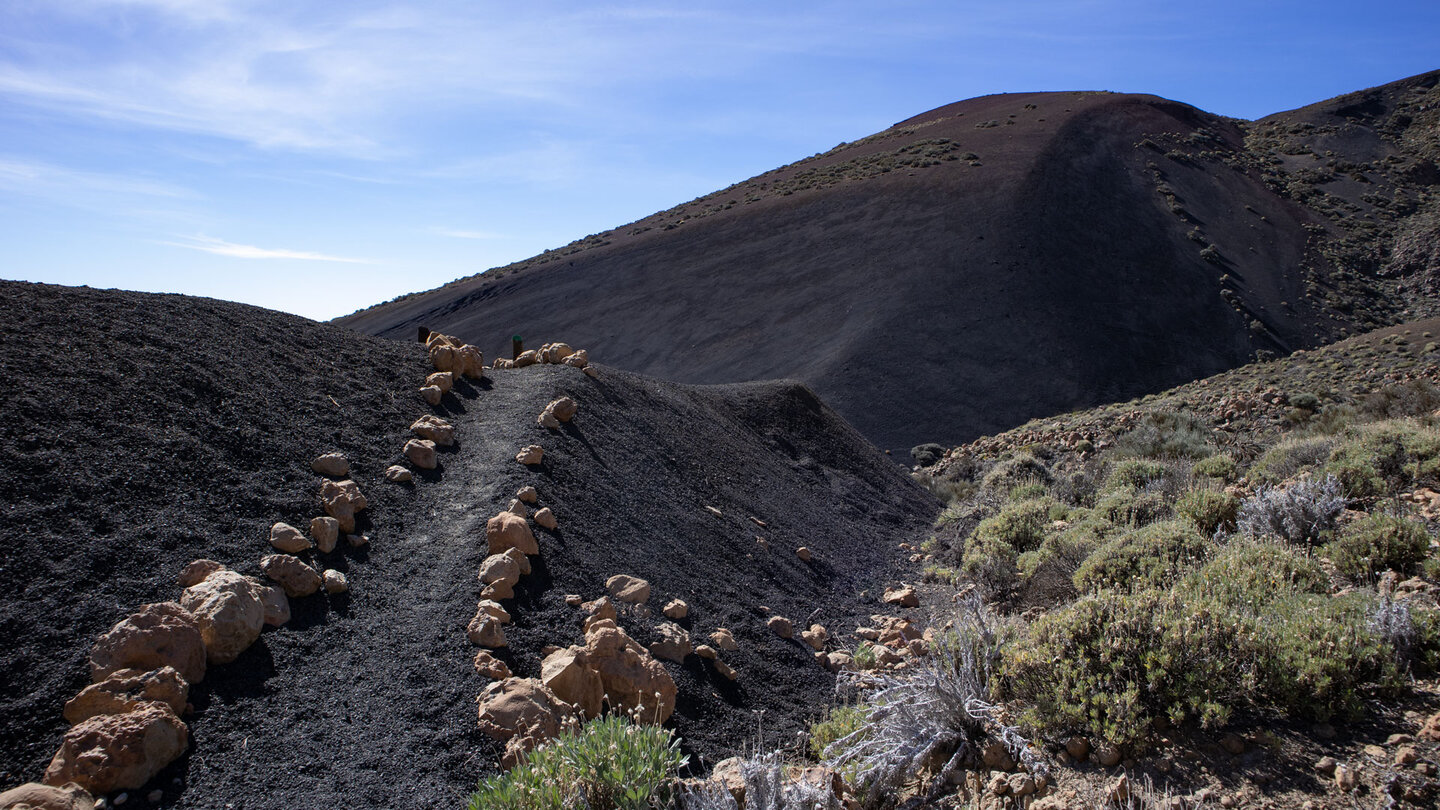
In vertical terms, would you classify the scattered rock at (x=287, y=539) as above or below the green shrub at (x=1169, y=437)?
above

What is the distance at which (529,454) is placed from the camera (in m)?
6.37

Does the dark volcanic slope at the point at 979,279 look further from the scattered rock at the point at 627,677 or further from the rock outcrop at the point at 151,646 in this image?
the rock outcrop at the point at 151,646

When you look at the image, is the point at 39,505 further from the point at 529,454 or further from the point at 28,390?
the point at 529,454

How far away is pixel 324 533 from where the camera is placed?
471 centimetres

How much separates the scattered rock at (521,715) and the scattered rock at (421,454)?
2.64 metres

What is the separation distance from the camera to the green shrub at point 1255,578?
4164 millimetres

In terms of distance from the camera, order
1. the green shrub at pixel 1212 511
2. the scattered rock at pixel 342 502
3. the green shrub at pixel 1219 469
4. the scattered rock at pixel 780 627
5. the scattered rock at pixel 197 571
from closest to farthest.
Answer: the scattered rock at pixel 197 571, the scattered rock at pixel 342 502, the scattered rock at pixel 780 627, the green shrub at pixel 1212 511, the green shrub at pixel 1219 469

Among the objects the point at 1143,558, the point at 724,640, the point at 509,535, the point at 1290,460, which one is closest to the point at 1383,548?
the point at 1143,558

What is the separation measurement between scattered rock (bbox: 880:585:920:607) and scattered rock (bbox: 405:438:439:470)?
4330mm

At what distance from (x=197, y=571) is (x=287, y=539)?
0.51m

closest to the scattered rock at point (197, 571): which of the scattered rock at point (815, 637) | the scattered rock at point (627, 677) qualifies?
the scattered rock at point (627, 677)

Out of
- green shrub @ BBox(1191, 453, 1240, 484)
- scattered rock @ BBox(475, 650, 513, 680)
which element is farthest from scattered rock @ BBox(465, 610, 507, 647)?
green shrub @ BBox(1191, 453, 1240, 484)

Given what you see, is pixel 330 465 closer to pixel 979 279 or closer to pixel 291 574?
pixel 291 574

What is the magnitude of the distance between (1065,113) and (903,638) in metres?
50.2
